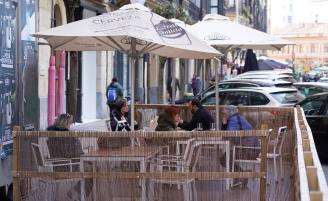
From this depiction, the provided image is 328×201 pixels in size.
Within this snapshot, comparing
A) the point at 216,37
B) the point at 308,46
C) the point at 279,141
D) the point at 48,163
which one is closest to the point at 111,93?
the point at 216,37

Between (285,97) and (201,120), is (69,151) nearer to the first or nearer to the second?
(201,120)

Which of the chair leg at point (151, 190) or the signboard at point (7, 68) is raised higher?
the signboard at point (7, 68)

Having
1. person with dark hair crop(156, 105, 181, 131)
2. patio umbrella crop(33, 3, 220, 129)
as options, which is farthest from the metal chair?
person with dark hair crop(156, 105, 181, 131)

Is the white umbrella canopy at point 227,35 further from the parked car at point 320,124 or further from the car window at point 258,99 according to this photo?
the car window at point 258,99

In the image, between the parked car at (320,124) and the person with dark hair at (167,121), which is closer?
the person with dark hair at (167,121)

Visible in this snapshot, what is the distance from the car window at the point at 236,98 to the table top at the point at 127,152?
30.6 ft

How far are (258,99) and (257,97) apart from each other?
7 cm

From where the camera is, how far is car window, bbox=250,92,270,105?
15.2m

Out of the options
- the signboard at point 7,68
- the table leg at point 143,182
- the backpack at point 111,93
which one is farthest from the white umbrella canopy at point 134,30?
the backpack at point 111,93

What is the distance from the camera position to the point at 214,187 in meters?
6.54

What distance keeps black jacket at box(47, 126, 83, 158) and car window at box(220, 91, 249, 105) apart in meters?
9.51

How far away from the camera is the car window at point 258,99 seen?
15242mm

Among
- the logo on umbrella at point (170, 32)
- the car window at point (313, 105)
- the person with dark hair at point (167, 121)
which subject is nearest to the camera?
the logo on umbrella at point (170, 32)

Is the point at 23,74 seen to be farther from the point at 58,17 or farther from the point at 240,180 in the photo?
the point at 58,17
